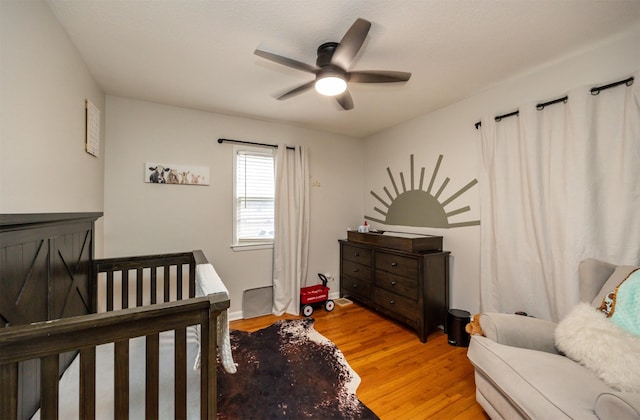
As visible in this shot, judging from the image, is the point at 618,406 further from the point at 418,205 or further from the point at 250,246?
the point at 250,246

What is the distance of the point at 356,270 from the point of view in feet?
10.8

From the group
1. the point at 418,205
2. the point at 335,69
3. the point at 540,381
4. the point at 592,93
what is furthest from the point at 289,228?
the point at 592,93

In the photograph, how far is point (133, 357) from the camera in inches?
53.5

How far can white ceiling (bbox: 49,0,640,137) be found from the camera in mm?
1389

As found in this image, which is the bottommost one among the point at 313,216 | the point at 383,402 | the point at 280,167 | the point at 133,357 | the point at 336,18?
the point at 383,402

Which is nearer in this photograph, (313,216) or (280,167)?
(280,167)

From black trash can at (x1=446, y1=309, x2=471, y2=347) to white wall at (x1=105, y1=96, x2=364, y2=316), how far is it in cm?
166

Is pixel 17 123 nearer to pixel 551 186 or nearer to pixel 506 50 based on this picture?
pixel 506 50

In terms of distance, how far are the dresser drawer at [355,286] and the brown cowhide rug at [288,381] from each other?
33.6 inches

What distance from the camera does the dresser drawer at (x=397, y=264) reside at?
2507 mm

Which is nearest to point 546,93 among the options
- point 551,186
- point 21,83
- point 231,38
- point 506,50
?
point 506,50

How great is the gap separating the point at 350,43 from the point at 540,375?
192 centimetres

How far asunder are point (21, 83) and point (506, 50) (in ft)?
9.13

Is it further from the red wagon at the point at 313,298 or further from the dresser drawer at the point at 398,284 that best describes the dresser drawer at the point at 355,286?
the red wagon at the point at 313,298
